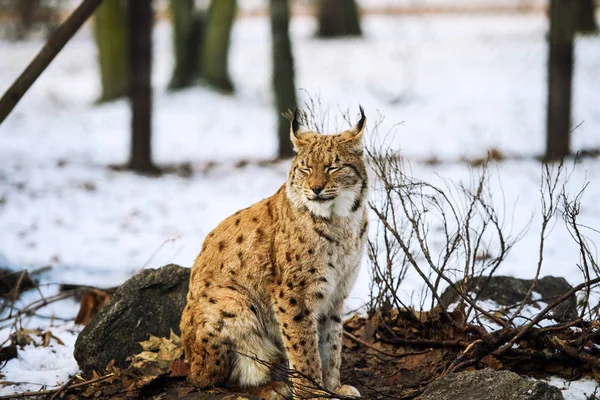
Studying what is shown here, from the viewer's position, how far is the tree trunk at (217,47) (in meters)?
17.7

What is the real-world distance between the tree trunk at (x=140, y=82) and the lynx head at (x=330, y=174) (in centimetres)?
725

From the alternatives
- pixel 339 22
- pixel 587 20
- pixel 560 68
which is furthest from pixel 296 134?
pixel 339 22

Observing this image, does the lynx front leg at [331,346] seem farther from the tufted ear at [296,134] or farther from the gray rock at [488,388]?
the tufted ear at [296,134]

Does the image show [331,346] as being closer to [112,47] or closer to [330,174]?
[330,174]

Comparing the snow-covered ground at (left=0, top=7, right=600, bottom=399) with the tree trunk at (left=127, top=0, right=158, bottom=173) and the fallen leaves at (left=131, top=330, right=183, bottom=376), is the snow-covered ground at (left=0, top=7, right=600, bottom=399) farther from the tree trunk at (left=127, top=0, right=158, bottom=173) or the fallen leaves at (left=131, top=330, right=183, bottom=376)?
the fallen leaves at (left=131, top=330, right=183, bottom=376)

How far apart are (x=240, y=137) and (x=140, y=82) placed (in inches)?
157

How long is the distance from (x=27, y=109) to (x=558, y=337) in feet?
50.2

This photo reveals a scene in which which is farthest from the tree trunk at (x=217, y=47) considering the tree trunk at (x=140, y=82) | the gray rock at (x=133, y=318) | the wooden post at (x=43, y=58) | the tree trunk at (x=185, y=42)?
the gray rock at (x=133, y=318)

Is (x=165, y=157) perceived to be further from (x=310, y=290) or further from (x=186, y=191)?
(x=310, y=290)

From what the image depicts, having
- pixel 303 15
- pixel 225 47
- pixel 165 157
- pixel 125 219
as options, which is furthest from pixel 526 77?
pixel 303 15

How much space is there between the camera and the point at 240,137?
50.1ft

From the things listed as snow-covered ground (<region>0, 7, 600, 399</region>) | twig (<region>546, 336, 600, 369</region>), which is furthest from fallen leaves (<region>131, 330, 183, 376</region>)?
twig (<region>546, 336, 600, 369</region>)

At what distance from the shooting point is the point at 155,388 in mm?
4934

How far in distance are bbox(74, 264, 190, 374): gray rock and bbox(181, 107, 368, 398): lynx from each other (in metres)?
0.77
